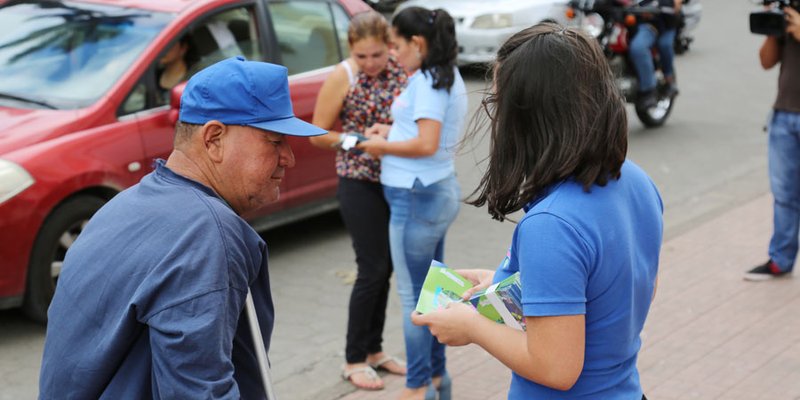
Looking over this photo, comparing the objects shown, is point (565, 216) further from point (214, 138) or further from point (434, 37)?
point (434, 37)

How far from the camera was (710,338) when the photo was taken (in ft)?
20.1

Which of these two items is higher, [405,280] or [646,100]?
[405,280]

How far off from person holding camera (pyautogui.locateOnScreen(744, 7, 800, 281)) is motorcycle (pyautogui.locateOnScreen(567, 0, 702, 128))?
5.16 metres

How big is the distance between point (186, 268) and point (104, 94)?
4569mm

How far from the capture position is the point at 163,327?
85.4 inches

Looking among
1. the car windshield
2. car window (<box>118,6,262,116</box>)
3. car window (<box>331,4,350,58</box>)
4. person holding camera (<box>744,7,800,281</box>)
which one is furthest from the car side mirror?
person holding camera (<box>744,7,800,281</box>)

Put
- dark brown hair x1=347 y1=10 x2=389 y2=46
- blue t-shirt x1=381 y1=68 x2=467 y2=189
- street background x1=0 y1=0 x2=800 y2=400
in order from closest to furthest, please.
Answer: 1. blue t-shirt x1=381 y1=68 x2=467 y2=189
2. dark brown hair x1=347 y1=10 x2=389 y2=46
3. street background x1=0 y1=0 x2=800 y2=400

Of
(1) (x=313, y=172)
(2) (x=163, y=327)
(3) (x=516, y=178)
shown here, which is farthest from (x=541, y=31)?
(1) (x=313, y=172)

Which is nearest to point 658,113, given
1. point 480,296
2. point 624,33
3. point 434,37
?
point 624,33

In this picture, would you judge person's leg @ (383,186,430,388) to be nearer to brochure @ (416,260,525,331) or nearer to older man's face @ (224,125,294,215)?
brochure @ (416,260,525,331)

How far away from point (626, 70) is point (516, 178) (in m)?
10.1

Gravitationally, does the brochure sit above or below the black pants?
above

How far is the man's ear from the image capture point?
244 cm

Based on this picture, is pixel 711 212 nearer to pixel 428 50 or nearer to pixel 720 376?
pixel 720 376
